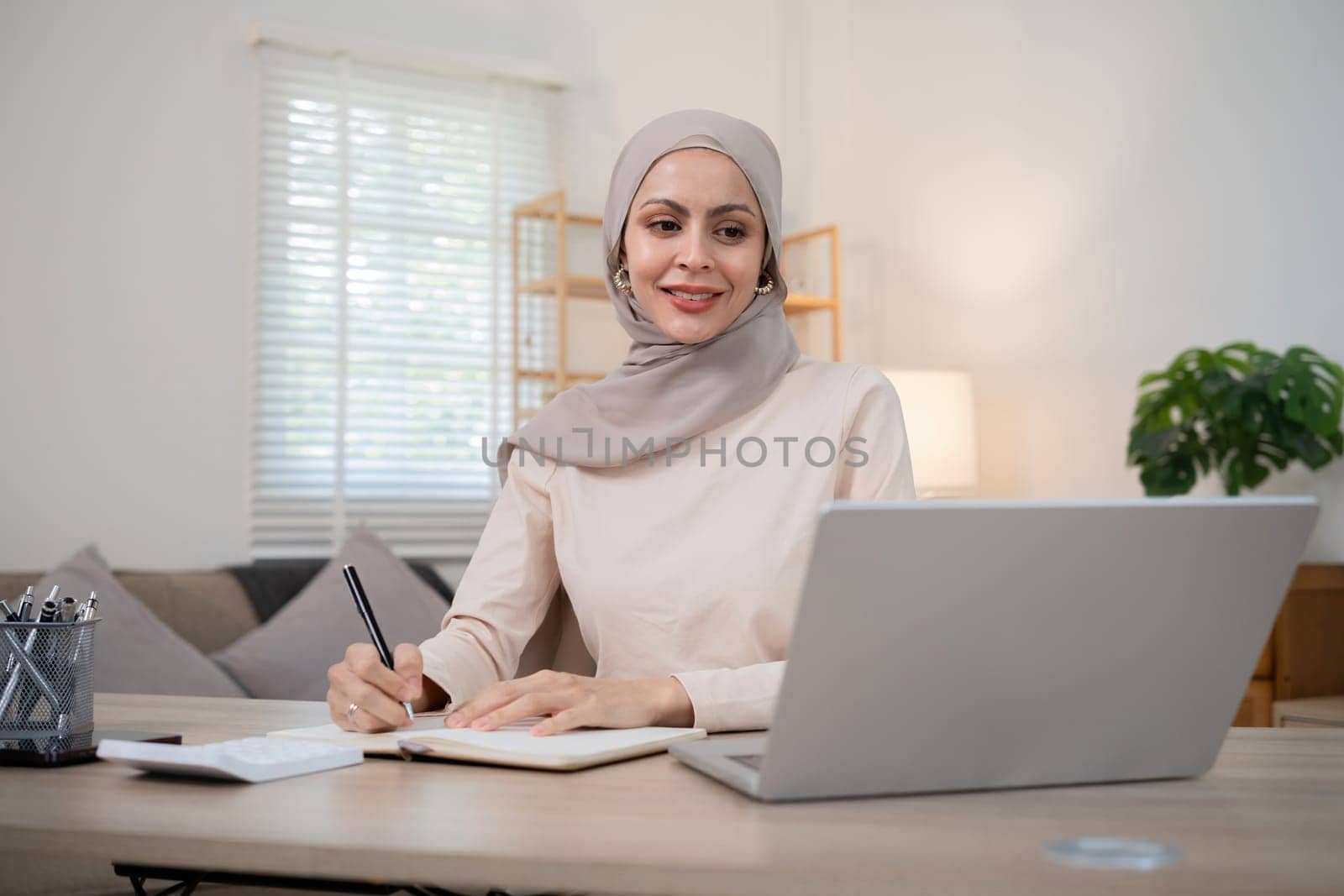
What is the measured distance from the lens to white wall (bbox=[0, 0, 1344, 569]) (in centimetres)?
311

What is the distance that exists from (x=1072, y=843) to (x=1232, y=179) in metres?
2.86

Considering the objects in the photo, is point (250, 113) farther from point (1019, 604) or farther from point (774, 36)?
point (1019, 604)

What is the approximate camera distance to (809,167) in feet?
15.1

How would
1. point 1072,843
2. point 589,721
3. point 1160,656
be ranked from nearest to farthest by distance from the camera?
point 1072,843 < point 1160,656 < point 589,721

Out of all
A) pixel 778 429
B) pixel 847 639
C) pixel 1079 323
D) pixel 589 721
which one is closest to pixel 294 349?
pixel 1079 323

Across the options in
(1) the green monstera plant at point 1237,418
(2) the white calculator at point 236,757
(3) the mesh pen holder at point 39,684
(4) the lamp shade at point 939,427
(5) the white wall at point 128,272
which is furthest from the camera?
(4) the lamp shade at point 939,427

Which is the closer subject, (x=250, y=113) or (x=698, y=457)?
(x=698, y=457)

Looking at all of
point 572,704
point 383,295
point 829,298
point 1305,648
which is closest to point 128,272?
point 383,295

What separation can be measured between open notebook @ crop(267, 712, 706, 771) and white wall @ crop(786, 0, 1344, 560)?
2.40 meters

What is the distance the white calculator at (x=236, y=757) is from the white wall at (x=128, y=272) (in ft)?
8.80

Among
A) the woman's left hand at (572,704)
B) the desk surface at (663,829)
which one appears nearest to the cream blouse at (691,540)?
the woman's left hand at (572,704)

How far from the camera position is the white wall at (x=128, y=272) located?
3.34m

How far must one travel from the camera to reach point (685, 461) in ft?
5.06

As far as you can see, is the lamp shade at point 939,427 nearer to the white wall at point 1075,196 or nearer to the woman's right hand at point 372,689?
the white wall at point 1075,196
